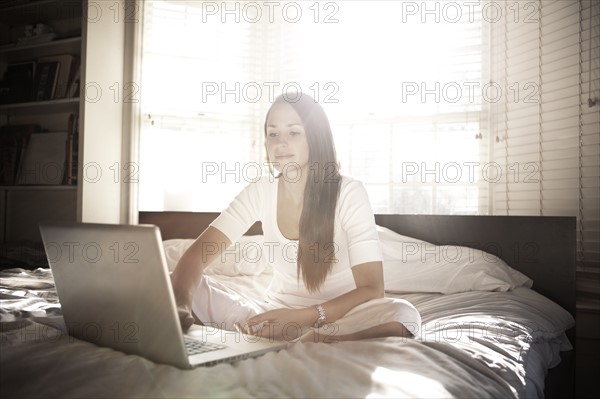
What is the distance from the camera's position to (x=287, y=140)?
1729mm

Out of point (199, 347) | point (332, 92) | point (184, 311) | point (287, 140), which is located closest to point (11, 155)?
point (332, 92)

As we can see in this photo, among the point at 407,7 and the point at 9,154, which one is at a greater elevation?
the point at 407,7

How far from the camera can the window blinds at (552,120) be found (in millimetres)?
2469

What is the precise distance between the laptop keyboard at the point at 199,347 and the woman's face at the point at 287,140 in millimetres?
742

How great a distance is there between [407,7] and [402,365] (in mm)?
2381

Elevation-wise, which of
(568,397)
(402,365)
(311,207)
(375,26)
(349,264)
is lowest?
(568,397)

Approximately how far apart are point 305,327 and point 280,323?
12 cm

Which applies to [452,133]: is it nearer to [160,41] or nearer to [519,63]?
[519,63]

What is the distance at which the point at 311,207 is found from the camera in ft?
5.53

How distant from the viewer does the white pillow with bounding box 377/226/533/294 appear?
2074 millimetres

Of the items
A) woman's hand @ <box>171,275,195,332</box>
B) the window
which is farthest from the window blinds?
woman's hand @ <box>171,275,195,332</box>

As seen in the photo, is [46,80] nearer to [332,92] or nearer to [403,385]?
[332,92]

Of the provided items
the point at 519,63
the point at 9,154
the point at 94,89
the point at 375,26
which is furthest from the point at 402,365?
the point at 9,154

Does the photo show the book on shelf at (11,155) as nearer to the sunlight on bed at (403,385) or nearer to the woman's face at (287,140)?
the woman's face at (287,140)
